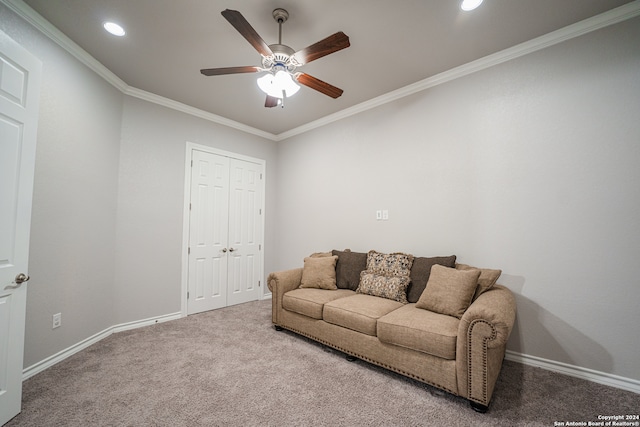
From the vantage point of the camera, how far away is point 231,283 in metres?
4.18

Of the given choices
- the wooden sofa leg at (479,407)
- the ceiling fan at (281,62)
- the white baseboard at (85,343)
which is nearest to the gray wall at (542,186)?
the wooden sofa leg at (479,407)

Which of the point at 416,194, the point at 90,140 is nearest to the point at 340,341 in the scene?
the point at 416,194

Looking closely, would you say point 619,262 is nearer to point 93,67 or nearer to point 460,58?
point 460,58

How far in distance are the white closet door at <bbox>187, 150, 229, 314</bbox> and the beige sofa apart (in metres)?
1.26

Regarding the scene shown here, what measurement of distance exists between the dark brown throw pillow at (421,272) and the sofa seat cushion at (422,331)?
0.37m

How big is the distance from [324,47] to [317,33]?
0.63 m

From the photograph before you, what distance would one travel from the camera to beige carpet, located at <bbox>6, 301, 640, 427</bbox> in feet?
5.60

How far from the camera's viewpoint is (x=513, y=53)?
2.56 meters

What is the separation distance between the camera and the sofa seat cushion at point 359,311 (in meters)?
2.35

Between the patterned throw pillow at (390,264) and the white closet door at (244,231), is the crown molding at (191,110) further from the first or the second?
the patterned throw pillow at (390,264)

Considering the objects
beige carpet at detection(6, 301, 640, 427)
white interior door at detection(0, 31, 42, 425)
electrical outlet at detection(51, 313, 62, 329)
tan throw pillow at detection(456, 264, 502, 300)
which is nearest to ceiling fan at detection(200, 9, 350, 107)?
white interior door at detection(0, 31, 42, 425)

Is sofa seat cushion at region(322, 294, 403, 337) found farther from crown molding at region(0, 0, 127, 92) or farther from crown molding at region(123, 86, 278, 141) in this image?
crown molding at region(0, 0, 127, 92)

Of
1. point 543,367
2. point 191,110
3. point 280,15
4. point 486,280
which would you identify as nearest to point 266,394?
point 486,280

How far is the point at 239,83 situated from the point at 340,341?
3.01 meters
